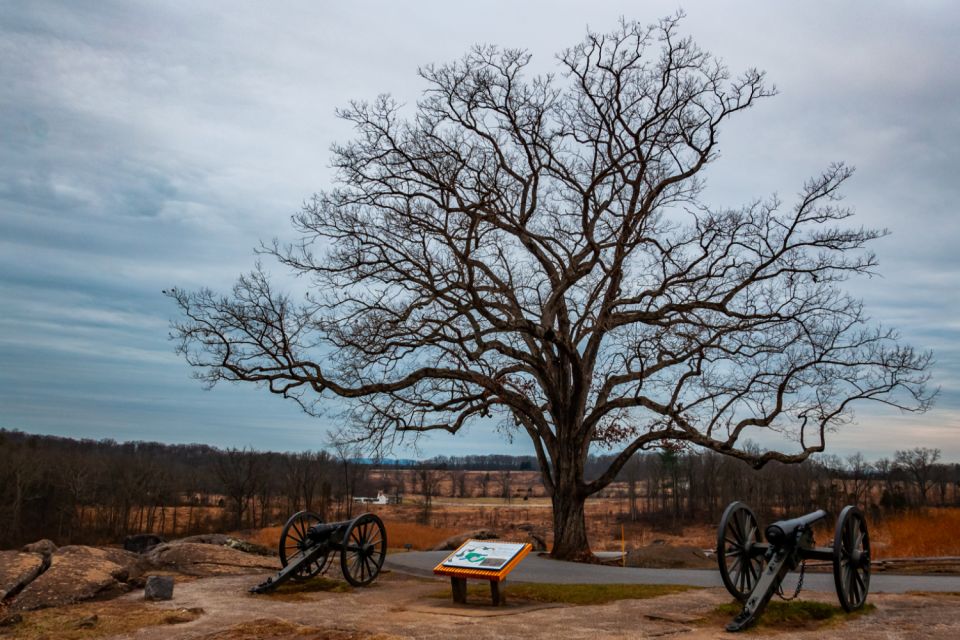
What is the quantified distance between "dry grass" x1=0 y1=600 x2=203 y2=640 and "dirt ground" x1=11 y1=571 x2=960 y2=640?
0.68 ft

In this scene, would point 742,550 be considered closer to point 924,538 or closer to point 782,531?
point 782,531

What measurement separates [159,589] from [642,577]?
9174mm

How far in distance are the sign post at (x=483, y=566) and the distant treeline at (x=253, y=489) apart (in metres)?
34.1

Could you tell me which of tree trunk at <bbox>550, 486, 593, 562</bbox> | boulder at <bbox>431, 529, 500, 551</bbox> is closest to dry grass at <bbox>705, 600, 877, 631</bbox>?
tree trunk at <bbox>550, 486, 593, 562</bbox>

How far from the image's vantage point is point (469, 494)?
113125mm

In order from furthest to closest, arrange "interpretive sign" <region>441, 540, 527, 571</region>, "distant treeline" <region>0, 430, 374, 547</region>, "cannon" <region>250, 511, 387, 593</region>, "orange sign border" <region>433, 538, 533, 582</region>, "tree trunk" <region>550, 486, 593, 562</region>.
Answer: "distant treeline" <region>0, 430, 374, 547</region> → "tree trunk" <region>550, 486, 593, 562</region> → "cannon" <region>250, 511, 387, 593</region> → "interpretive sign" <region>441, 540, 527, 571</region> → "orange sign border" <region>433, 538, 533, 582</region>

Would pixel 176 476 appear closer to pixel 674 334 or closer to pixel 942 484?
pixel 674 334

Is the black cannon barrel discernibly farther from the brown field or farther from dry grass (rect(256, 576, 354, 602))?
the brown field

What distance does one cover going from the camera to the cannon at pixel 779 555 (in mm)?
8969

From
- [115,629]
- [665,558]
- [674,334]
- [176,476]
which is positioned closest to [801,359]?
[674,334]

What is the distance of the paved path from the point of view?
44.9 feet

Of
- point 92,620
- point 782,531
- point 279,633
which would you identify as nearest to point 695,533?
point 782,531

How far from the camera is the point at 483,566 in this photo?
10938mm

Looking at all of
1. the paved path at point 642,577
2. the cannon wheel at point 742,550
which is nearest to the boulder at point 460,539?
the paved path at point 642,577
